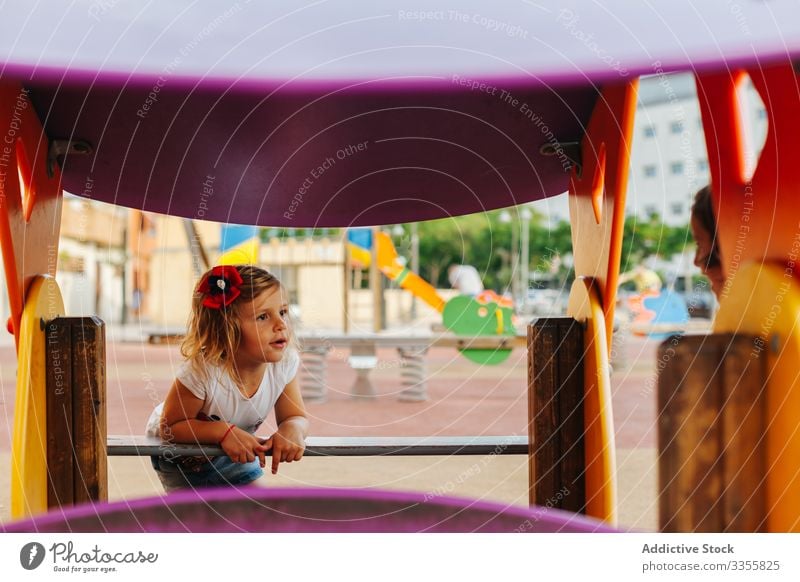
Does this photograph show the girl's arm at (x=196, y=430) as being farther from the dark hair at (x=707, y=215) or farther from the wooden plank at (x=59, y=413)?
the dark hair at (x=707, y=215)

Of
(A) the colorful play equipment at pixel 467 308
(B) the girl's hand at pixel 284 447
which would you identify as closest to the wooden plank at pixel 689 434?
(B) the girl's hand at pixel 284 447

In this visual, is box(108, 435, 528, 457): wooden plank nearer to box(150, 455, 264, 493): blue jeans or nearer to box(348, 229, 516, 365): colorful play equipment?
box(150, 455, 264, 493): blue jeans

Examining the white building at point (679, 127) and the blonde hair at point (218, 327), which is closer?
the white building at point (679, 127)

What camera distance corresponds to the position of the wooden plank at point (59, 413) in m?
0.82

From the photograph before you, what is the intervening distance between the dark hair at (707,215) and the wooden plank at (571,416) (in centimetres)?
18

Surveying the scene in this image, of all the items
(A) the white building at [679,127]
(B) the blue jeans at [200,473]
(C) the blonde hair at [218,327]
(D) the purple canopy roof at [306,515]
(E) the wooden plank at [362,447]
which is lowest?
(D) the purple canopy roof at [306,515]

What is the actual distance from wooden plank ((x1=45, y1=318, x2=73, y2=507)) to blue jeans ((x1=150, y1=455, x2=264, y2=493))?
0.11 m

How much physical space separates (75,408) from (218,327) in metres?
0.19

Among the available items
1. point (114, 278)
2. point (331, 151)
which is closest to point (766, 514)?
point (331, 151)

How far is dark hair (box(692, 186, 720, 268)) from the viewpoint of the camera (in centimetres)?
78

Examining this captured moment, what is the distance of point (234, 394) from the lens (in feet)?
2.87

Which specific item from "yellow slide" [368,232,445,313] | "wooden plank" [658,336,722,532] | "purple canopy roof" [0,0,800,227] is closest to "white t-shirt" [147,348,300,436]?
"purple canopy roof" [0,0,800,227]

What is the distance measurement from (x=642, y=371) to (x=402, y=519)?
13.9ft

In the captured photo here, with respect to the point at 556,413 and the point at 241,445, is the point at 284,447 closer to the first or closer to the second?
the point at 241,445
